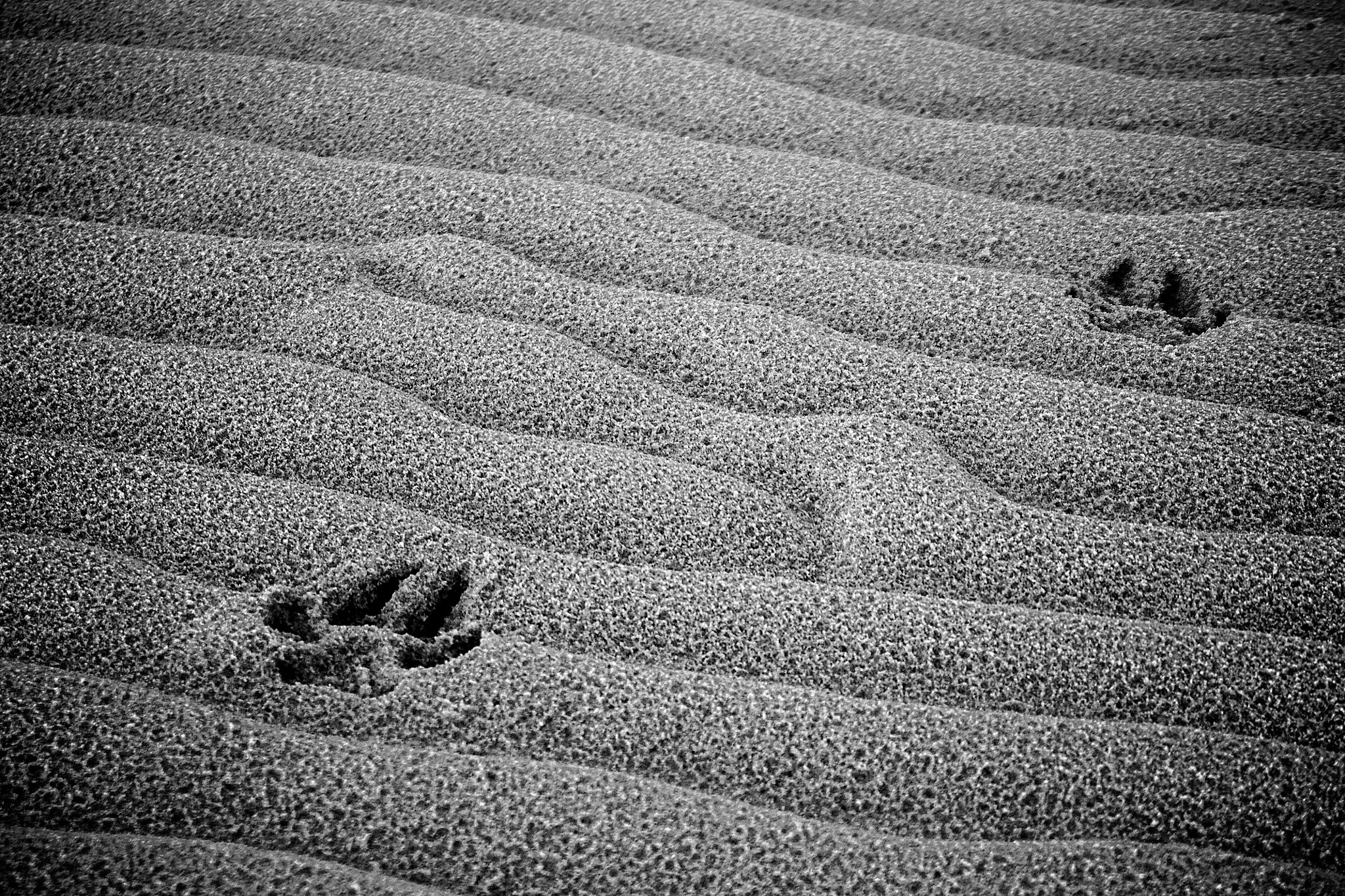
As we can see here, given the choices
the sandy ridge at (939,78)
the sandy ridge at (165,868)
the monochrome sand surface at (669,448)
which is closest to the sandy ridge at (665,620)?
the monochrome sand surface at (669,448)

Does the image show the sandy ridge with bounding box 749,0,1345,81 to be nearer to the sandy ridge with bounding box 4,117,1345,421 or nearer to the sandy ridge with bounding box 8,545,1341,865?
the sandy ridge with bounding box 4,117,1345,421

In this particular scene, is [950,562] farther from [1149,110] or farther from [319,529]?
[1149,110]

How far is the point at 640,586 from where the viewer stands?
46.0 inches

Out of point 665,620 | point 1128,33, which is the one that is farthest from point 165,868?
point 1128,33

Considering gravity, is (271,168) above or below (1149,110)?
below

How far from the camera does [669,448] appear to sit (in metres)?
1.34

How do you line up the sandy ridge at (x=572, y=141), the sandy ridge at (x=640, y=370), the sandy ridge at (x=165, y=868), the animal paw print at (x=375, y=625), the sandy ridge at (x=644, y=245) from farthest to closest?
the sandy ridge at (x=572, y=141) → the sandy ridge at (x=644, y=245) → the sandy ridge at (x=640, y=370) → the animal paw print at (x=375, y=625) → the sandy ridge at (x=165, y=868)

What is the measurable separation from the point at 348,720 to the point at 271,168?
1056 millimetres

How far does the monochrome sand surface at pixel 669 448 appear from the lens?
985mm

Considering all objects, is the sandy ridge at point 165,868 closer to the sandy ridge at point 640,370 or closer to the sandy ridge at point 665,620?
the sandy ridge at point 665,620

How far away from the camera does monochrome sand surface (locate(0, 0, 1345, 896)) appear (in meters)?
0.98

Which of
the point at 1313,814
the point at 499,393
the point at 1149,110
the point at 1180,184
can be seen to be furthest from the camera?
the point at 1149,110

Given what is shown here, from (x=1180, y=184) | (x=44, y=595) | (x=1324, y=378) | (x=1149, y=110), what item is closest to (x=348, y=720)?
(x=44, y=595)

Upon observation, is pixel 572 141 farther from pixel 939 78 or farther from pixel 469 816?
pixel 469 816
